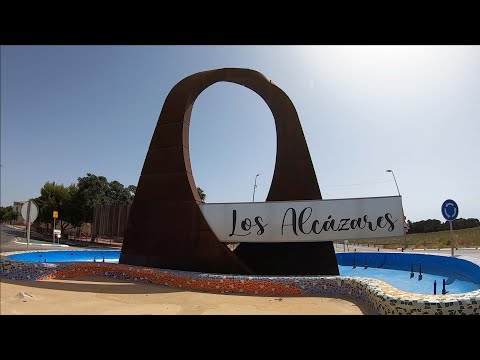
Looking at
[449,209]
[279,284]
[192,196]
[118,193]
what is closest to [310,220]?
[279,284]

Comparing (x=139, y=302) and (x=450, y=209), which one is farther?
(x=450, y=209)

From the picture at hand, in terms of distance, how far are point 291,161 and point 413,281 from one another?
6578 millimetres

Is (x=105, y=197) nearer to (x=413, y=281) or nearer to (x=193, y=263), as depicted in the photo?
(x=193, y=263)

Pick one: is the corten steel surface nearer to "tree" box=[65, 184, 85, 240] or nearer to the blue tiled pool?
the blue tiled pool

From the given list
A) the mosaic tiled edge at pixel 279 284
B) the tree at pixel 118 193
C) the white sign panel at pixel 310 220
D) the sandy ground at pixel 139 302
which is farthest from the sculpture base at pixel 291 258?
the tree at pixel 118 193

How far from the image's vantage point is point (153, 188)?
12.0 metres

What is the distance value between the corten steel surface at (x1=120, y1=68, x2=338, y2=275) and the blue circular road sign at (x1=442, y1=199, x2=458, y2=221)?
175 inches

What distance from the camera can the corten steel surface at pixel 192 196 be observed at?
1115 cm

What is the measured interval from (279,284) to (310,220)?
9.14 ft

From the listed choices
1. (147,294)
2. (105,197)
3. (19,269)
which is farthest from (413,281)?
(105,197)

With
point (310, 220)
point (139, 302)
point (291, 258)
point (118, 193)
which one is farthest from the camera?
point (118, 193)

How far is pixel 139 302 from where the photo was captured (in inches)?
284

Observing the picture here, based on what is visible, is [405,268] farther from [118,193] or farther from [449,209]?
[118,193]

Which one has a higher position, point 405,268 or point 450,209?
point 450,209
